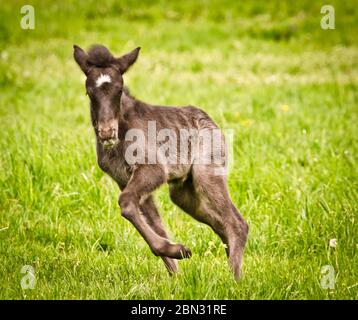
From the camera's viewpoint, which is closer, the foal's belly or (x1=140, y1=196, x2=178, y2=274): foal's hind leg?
the foal's belly

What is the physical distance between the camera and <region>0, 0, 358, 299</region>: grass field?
4.65 m

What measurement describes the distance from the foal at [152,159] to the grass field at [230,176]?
0.30 m

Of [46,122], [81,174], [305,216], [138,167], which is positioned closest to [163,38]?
[46,122]

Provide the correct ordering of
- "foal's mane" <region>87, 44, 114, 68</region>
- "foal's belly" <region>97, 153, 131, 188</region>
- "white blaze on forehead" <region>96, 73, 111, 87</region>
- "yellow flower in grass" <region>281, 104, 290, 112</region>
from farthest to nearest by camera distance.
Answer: "yellow flower in grass" <region>281, 104, 290, 112</region>, "foal's belly" <region>97, 153, 131, 188</region>, "foal's mane" <region>87, 44, 114, 68</region>, "white blaze on forehead" <region>96, 73, 111, 87</region>

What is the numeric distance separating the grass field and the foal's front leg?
0.29 meters

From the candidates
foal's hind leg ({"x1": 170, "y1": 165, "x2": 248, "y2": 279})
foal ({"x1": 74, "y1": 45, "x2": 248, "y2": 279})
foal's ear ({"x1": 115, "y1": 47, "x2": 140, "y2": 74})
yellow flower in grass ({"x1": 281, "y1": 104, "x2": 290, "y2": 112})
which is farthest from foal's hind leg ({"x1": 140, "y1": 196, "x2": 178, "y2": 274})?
yellow flower in grass ({"x1": 281, "y1": 104, "x2": 290, "y2": 112})

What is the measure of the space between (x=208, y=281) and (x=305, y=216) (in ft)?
5.23

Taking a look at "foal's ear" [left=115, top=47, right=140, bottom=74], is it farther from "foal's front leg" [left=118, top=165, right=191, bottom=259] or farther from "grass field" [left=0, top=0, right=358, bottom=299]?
"grass field" [left=0, top=0, right=358, bottom=299]

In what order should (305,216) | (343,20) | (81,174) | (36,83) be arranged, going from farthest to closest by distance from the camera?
1. (343,20)
2. (36,83)
3. (81,174)
4. (305,216)

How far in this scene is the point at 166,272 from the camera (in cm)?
482

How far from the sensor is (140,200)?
4.39 m

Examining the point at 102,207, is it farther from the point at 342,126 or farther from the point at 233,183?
the point at 342,126

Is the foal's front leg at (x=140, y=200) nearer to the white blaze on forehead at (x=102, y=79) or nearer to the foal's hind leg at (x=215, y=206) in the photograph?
the foal's hind leg at (x=215, y=206)

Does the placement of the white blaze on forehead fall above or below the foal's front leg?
above
